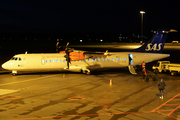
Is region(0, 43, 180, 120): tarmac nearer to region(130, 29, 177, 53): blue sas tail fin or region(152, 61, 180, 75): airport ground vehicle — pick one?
region(152, 61, 180, 75): airport ground vehicle

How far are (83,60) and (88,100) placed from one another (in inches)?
459

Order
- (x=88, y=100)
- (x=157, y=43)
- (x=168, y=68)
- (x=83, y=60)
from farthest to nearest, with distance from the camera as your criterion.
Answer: (x=157, y=43) → (x=83, y=60) → (x=168, y=68) → (x=88, y=100)

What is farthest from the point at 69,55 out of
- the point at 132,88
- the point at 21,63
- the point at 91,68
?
the point at 132,88

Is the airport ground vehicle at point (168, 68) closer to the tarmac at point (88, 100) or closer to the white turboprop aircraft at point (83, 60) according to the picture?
the white turboprop aircraft at point (83, 60)

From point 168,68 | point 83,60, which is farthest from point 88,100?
point 168,68

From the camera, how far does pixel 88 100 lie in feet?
51.2

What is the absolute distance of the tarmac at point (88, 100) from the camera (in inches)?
493

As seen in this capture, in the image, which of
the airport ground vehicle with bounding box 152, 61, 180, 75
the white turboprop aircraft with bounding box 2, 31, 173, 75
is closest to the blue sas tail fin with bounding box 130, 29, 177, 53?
the white turboprop aircraft with bounding box 2, 31, 173, 75

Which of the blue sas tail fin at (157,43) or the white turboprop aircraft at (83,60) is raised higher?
the blue sas tail fin at (157,43)

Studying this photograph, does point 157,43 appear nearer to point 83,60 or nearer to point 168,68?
point 168,68

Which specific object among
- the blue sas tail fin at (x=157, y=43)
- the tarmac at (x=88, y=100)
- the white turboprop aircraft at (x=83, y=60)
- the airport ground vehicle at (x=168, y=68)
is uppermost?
the blue sas tail fin at (x=157, y=43)

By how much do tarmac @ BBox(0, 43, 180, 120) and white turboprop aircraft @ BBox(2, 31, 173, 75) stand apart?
3384 mm

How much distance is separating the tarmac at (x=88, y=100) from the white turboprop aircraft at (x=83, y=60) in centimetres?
338

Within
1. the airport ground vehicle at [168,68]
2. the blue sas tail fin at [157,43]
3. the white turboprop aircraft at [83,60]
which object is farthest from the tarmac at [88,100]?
the blue sas tail fin at [157,43]
